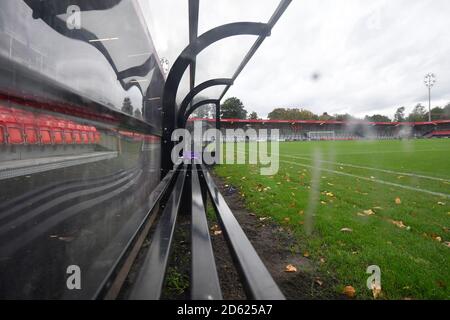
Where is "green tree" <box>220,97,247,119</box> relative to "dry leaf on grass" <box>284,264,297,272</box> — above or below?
above

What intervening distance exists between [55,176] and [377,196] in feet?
14.9

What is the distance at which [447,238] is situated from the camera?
2.48 meters

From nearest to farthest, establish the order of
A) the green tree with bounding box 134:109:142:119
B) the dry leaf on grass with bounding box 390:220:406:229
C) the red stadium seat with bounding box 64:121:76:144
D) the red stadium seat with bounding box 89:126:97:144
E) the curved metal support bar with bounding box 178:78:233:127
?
the red stadium seat with bounding box 64:121:76:144 < the red stadium seat with bounding box 89:126:97:144 < the green tree with bounding box 134:109:142:119 < the dry leaf on grass with bounding box 390:220:406:229 < the curved metal support bar with bounding box 178:78:233:127

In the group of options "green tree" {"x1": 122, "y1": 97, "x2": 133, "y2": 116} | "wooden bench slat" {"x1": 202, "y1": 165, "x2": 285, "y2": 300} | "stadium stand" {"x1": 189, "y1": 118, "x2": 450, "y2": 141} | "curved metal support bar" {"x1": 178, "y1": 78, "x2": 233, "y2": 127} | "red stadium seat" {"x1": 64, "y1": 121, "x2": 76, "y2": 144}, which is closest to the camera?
"wooden bench slat" {"x1": 202, "y1": 165, "x2": 285, "y2": 300}

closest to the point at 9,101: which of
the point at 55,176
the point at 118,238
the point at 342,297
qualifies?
the point at 55,176

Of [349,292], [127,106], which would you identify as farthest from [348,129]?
[127,106]

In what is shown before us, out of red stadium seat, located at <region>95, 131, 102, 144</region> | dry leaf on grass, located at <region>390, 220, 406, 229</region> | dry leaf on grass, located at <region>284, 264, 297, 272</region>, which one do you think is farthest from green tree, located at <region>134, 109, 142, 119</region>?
dry leaf on grass, located at <region>390, 220, 406, 229</region>

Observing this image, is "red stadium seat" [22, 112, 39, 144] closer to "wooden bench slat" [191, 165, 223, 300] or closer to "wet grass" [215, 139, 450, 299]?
"wooden bench slat" [191, 165, 223, 300]

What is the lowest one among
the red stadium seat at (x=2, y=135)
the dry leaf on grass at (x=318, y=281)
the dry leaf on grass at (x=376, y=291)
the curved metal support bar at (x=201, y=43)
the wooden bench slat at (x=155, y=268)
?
the dry leaf on grass at (x=318, y=281)

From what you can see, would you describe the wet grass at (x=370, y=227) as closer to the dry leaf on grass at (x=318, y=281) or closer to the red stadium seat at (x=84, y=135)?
the dry leaf on grass at (x=318, y=281)

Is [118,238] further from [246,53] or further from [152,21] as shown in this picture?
[246,53]

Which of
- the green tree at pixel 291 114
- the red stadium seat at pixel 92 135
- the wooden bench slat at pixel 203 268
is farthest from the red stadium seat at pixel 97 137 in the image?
the green tree at pixel 291 114
